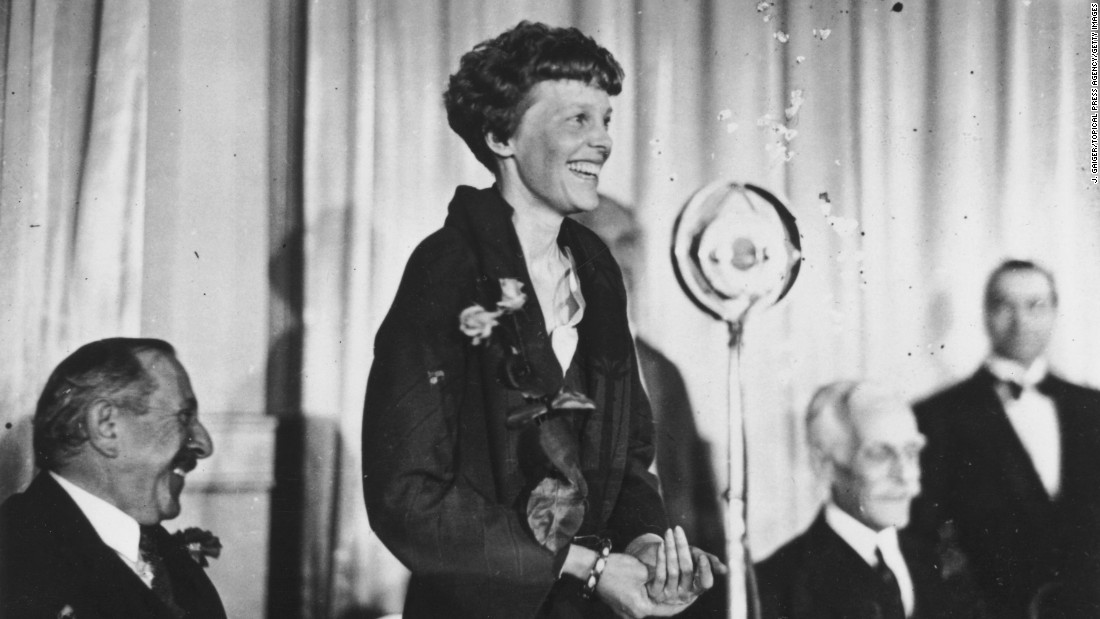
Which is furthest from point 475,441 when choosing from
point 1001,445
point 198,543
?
point 1001,445

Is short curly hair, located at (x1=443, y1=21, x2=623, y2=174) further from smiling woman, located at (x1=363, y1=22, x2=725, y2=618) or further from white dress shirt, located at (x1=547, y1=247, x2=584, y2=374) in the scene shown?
white dress shirt, located at (x1=547, y1=247, x2=584, y2=374)

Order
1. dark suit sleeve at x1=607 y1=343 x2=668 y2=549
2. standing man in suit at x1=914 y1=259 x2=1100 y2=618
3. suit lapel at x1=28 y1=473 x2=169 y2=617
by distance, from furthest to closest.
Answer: standing man in suit at x1=914 y1=259 x2=1100 y2=618, dark suit sleeve at x1=607 y1=343 x2=668 y2=549, suit lapel at x1=28 y1=473 x2=169 y2=617

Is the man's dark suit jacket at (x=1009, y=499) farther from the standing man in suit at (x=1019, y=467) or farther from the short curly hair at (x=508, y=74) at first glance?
the short curly hair at (x=508, y=74)

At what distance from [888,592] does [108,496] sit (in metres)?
1.48

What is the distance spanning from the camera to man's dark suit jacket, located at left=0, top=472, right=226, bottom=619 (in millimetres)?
1939

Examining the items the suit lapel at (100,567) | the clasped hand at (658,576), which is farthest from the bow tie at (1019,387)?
the suit lapel at (100,567)

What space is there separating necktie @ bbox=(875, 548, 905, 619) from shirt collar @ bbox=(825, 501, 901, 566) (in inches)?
0.5

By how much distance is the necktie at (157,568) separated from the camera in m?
1.99

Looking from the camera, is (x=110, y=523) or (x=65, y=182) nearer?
(x=110, y=523)

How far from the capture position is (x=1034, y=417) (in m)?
2.21

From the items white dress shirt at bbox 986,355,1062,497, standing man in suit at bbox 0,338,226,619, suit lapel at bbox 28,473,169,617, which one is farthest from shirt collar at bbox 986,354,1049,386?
suit lapel at bbox 28,473,169,617

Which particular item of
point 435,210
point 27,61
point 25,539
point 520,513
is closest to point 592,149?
point 435,210

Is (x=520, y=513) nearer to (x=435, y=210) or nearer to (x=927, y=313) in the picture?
(x=435, y=210)

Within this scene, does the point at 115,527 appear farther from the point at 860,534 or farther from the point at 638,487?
the point at 860,534
